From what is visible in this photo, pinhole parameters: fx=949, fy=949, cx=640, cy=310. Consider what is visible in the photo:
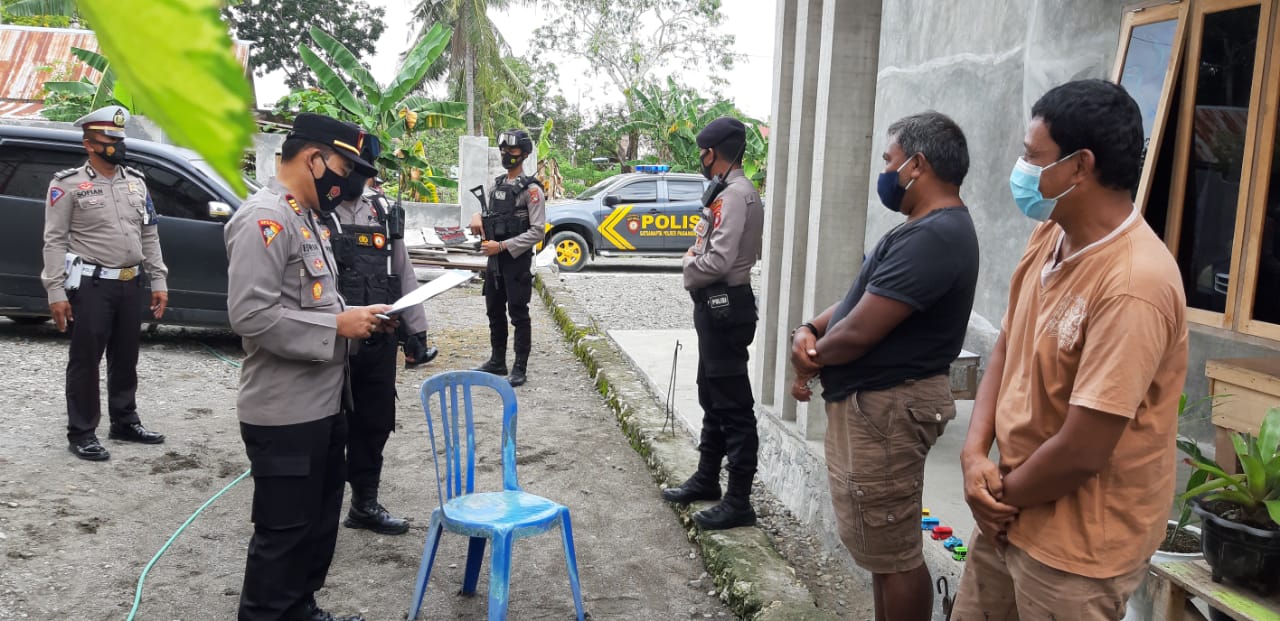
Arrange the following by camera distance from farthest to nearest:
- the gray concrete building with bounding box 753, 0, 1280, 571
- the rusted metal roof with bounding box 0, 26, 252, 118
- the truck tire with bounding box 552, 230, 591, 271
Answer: the rusted metal roof with bounding box 0, 26, 252, 118 → the truck tire with bounding box 552, 230, 591, 271 → the gray concrete building with bounding box 753, 0, 1280, 571

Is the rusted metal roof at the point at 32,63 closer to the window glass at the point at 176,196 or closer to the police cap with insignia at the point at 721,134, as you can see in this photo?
the window glass at the point at 176,196

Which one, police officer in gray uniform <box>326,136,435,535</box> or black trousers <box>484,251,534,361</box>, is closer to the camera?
police officer in gray uniform <box>326,136,435,535</box>

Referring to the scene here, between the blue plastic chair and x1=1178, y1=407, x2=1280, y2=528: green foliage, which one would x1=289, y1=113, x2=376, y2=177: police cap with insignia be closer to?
the blue plastic chair

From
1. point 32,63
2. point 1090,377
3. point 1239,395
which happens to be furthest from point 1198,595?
point 32,63

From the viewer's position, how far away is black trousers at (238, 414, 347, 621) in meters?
2.91

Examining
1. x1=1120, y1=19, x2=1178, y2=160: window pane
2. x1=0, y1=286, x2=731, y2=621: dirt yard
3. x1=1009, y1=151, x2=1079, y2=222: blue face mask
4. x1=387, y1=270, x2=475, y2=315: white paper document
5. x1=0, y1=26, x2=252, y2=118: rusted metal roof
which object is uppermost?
x1=0, y1=26, x2=252, y2=118: rusted metal roof

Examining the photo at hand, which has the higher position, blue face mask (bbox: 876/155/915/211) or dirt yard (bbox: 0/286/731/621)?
blue face mask (bbox: 876/155/915/211)

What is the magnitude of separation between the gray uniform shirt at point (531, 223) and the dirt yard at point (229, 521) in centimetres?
105

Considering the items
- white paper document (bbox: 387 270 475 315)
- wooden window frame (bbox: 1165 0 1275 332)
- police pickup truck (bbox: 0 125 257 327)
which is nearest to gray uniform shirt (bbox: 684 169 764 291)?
white paper document (bbox: 387 270 475 315)

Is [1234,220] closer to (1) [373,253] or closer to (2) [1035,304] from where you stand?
(2) [1035,304]

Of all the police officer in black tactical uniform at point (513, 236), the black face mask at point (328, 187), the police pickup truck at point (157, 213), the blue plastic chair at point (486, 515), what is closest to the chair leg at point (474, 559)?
the blue plastic chair at point (486, 515)

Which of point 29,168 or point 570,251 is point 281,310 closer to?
point 29,168

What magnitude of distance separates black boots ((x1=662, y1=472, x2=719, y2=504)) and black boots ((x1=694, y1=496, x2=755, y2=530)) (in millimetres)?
289

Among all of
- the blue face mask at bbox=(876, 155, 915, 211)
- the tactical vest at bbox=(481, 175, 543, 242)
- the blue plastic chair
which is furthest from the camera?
the tactical vest at bbox=(481, 175, 543, 242)
